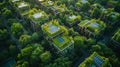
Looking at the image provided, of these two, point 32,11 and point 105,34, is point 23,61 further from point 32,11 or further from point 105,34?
point 105,34

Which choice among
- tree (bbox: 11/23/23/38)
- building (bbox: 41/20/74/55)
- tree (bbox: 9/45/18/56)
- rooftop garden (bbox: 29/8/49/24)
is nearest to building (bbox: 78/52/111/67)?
building (bbox: 41/20/74/55)

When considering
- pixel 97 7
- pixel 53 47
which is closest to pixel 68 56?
pixel 53 47

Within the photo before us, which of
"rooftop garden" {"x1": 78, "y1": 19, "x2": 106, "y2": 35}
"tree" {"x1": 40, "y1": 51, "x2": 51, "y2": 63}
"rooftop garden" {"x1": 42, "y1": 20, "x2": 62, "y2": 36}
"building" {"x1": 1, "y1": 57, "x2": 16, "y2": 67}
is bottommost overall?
"building" {"x1": 1, "y1": 57, "x2": 16, "y2": 67}

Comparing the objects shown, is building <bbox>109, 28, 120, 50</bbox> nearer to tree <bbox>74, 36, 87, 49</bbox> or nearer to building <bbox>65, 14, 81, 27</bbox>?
tree <bbox>74, 36, 87, 49</bbox>

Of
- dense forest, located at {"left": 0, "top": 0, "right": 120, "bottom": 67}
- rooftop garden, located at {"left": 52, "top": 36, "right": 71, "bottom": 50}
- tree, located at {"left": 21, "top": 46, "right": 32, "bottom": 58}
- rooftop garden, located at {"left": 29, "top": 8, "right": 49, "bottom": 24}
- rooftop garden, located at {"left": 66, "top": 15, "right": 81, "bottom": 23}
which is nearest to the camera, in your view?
dense forest, located at {"left": 0, "top": 0, "right": 120, "bottom": 67}

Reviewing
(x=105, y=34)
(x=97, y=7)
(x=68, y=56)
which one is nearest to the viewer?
(x=68, y=56)

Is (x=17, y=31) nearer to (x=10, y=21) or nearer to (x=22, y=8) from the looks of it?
(x=10, y=21)

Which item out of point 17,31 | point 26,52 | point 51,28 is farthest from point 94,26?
point 17,31

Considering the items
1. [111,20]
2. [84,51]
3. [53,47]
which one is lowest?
[84,51]
